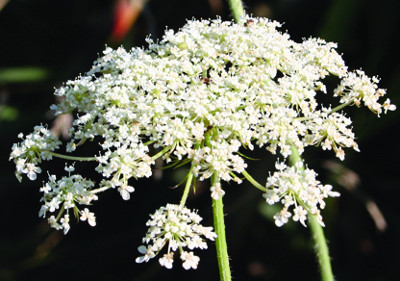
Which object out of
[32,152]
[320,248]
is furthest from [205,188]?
[32,152]

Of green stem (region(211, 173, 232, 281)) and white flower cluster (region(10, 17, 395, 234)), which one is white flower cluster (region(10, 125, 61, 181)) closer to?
white flower cluster (region(10, 17, 395, 234))

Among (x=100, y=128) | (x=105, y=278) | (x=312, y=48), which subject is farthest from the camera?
(x=105, y=278)

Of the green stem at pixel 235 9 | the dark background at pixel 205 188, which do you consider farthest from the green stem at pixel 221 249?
the dark background at pixel 205 188

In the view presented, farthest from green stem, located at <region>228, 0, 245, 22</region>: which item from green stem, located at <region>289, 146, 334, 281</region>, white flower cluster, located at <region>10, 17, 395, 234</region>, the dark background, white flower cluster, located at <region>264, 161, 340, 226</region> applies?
the dark background

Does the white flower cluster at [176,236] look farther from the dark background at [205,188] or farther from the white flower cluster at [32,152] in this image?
the dark background at [205,188]

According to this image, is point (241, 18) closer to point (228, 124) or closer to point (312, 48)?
point (312, 48)

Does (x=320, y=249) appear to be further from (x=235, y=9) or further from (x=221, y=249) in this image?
(x=235, y=9)

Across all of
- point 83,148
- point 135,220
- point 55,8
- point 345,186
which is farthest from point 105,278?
point 55,8
